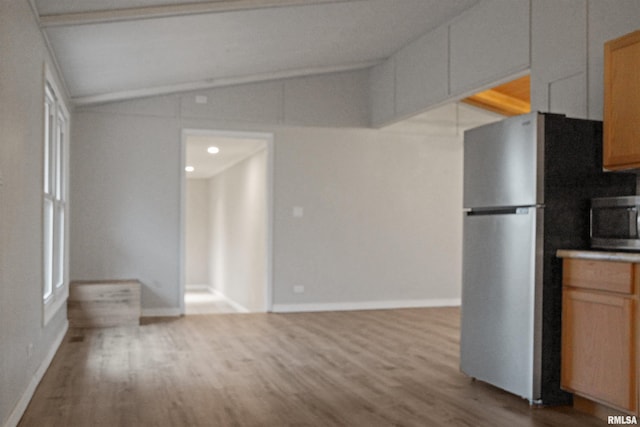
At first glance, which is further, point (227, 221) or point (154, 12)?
point (227, 221)

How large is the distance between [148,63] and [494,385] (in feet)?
12.9

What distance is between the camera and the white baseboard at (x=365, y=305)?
23.5ft

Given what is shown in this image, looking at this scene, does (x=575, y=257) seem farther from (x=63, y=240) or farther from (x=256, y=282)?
(x=256, y=282)

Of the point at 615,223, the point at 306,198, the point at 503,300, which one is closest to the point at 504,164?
the point at 615,223

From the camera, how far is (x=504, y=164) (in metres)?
3.59

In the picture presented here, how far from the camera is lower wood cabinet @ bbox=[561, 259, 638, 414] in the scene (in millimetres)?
2943

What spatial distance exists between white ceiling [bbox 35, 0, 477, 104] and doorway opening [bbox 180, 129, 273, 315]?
1.04 metres

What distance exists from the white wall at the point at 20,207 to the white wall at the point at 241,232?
3.59 m

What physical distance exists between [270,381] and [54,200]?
8.70 ft

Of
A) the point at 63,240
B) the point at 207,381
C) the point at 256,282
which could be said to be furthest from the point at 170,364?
the point at 256,282

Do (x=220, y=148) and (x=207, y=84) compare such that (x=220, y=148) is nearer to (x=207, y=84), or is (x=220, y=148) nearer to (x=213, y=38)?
(x=207, y=84)

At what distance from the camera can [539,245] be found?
338 centimetres

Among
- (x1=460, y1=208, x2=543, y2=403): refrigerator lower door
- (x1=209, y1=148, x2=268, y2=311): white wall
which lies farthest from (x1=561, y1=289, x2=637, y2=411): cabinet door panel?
(x1=209, y1=148, x2=268, y2=311): white wall

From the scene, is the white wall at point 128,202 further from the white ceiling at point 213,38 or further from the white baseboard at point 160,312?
the white ceiling at point 213,38
